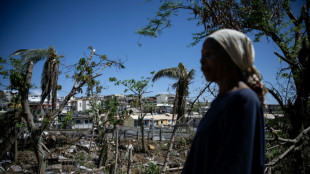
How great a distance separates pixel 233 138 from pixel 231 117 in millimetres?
Result: 81

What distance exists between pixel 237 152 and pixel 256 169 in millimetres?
204

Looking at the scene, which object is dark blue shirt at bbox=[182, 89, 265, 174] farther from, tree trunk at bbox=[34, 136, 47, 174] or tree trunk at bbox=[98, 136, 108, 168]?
tree trunk at bbox=[98, 136, 108, 168]

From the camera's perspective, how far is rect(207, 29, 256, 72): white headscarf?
0.94 meters

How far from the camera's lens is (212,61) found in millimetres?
997

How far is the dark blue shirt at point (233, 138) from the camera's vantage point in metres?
0.80

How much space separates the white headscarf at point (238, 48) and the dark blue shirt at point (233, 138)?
149 millimetres

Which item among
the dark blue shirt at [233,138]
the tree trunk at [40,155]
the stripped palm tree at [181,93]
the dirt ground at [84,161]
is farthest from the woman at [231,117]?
the dirt ground at [84,161]

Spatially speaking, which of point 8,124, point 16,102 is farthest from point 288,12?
point 8,124

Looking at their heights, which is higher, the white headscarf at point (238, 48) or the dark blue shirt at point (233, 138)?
the white headscarf at point (238, 48)

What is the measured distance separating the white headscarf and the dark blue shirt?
0.15 meters

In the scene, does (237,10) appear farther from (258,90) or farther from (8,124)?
(8,124)

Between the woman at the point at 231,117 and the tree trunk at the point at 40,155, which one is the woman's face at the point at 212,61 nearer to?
the woman at the point at 231,117

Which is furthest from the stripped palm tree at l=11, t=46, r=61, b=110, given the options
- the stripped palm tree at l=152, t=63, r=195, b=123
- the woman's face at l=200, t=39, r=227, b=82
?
the woman's face at l=200, t=39, r=227, b=82

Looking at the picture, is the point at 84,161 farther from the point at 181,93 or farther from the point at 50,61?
the point at 181,93
